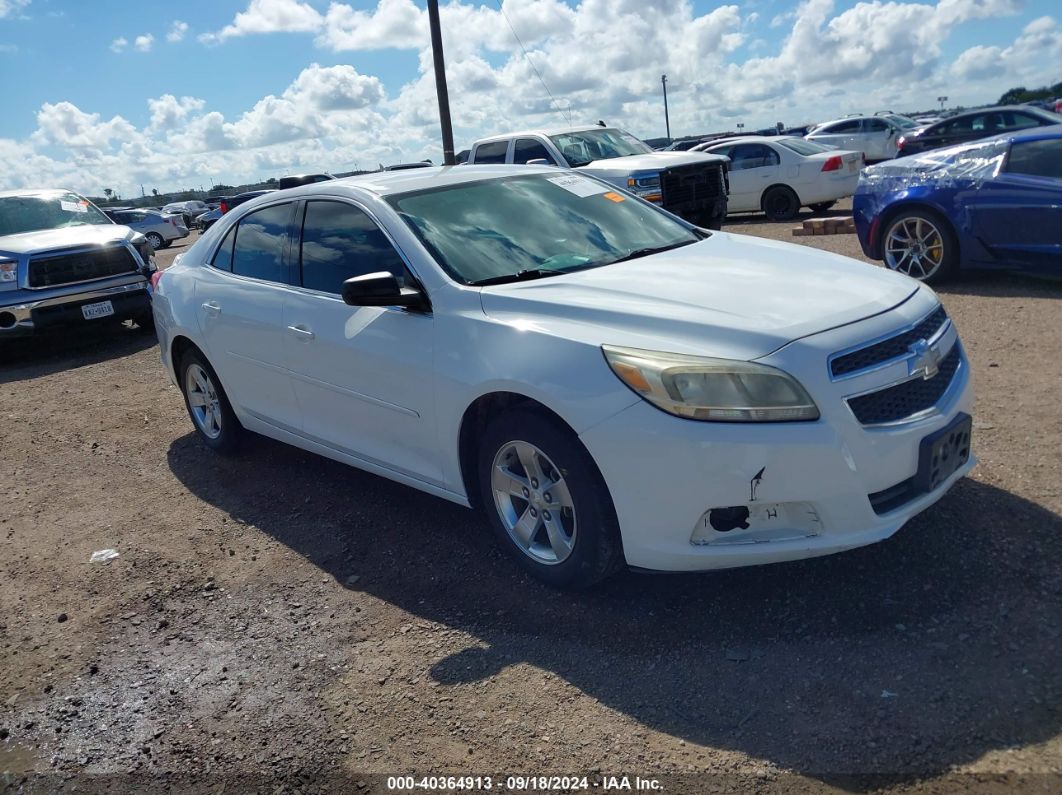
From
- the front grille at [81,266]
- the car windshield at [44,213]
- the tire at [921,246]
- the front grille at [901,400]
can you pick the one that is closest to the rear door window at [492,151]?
the car windshield at [44,213]

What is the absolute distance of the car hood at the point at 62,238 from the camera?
984 centimetres

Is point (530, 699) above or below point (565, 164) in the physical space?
below

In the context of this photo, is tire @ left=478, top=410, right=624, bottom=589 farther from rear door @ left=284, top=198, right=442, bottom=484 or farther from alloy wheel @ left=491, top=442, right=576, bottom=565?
rear door @ left=284, top=198, right=442, bottom=484

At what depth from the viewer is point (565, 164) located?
524 inches

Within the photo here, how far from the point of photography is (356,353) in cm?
420

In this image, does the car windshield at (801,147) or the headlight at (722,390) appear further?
the car windshield at (801,147)

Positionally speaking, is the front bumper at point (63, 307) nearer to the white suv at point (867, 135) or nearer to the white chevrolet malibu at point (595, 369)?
the white chevrolet malibu at point (595, 369)

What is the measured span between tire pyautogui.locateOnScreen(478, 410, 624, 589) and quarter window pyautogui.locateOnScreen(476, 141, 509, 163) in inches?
427

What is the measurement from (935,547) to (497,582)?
180cm

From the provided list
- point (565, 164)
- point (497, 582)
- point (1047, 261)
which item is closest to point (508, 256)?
point (497, 582)

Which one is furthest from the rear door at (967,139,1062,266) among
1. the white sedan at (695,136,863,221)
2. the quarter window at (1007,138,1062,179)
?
the white sedan at (695,136,863,221)

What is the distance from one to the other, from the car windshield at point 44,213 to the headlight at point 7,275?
1036 millimetres

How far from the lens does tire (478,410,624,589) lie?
10.9 feet

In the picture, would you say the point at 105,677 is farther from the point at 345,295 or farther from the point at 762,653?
the point at 762,653
